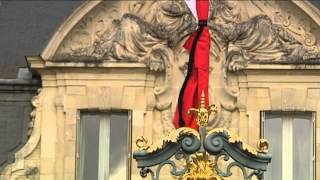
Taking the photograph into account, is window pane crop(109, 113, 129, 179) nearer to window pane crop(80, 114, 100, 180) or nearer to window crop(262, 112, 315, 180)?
window pane crop(80, 114, 100, 180)

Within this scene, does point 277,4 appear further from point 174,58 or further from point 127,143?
point 127,143

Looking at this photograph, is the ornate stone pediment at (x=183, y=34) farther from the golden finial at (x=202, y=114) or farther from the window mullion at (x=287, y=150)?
the golden finial at (x=202, y=114)

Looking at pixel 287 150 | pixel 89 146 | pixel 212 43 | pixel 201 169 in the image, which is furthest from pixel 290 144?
pixel 201 169

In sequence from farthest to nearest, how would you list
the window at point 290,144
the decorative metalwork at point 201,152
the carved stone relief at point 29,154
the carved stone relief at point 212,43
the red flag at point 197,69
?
the carved stone relief at point 212,43, the window at point 290,144, the carved stone relief at point 29,154, the red flag at point 197,69, the decorative metalwork at point 201,152

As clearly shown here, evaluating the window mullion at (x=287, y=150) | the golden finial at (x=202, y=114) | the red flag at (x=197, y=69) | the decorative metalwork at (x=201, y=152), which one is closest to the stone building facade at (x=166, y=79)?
the window mullion at (x=287, y=150)

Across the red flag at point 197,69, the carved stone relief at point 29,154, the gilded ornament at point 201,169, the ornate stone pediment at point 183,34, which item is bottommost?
the gilded ornament at point 201,169

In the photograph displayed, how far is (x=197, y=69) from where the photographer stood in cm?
1898

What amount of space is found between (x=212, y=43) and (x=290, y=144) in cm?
231

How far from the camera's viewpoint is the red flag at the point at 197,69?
1886 centimetres

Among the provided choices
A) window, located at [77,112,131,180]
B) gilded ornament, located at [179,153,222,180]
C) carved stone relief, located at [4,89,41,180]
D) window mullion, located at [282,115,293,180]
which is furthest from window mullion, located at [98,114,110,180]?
gilded ornament, located at [179,153,222,180]

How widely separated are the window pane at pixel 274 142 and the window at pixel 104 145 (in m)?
2.52

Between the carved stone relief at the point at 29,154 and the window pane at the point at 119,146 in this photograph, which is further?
the window pane at the point at 119,146

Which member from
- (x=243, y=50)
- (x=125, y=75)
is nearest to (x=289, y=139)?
(x=243, y=50)

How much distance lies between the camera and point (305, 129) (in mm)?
20953
